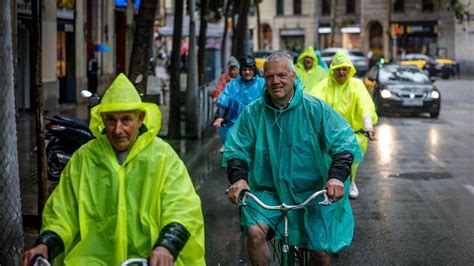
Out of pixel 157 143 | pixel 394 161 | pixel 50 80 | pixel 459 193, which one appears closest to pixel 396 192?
pixel 459 193

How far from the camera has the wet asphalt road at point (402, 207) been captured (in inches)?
331

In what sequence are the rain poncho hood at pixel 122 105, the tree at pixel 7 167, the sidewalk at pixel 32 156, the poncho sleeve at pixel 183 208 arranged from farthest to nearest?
the sidewalk at pixel 32 156 → the tree at pixel 7 167 → the rain poncho hood at pixel 122 105 → the poncho sleeve at pixel 183 208

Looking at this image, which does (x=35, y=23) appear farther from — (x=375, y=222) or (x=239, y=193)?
(x=375, y=222)

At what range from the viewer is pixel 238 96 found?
11.3m

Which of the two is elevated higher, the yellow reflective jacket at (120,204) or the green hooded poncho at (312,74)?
the green hooded poncho at (312,74)

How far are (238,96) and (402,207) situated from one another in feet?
7.65

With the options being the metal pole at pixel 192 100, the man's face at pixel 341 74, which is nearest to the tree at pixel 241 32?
the metal pole at pixel 192 100

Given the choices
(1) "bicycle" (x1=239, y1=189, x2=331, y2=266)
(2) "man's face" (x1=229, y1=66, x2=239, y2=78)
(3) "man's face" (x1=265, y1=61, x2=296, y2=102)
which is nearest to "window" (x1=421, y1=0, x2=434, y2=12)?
(2) "man's face" (x1=229, y1=66, x2=239, y2=78)

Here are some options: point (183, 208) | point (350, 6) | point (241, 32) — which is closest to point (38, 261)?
point (183, 208)

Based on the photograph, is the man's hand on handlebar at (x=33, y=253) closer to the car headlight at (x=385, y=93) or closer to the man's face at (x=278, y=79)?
the man's face at (x=278, y=79)

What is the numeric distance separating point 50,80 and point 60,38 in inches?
115

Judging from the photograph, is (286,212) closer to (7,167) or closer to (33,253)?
(33,253)

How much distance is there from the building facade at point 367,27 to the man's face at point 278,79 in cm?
5890

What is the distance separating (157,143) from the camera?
4.45 meters
